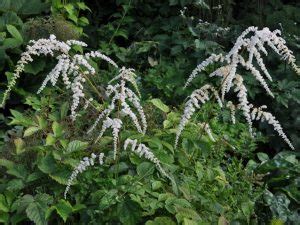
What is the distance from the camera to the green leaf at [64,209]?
9.13 ft

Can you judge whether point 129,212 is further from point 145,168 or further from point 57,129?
point 57,129

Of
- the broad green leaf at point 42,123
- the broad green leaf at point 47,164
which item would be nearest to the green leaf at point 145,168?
the broad green leaf at point 47,164

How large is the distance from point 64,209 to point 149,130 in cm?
80

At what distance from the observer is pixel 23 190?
3.08 metres

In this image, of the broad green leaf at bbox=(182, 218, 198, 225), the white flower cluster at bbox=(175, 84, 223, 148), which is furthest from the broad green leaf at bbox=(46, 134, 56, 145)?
the broad green leaf at bbox=(182, 218, 198, 225)

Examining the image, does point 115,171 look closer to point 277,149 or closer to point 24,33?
point 277,149

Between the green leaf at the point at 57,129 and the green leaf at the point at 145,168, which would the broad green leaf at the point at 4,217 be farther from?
the green leaf at the point at 145,168

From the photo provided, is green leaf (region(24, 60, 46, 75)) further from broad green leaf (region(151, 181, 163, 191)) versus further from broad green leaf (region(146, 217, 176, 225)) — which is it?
broad green leaf (region(146, 217, 176, 225))

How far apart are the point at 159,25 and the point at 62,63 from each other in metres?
3.25

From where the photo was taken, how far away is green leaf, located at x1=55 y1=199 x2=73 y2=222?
2.78 meters

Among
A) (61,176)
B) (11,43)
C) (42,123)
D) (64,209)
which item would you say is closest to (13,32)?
(11,43)

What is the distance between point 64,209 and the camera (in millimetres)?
2811

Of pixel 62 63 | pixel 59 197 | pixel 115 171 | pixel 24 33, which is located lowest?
pixel 24 33

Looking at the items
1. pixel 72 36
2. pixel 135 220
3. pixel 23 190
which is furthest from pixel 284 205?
pixel 72 36
